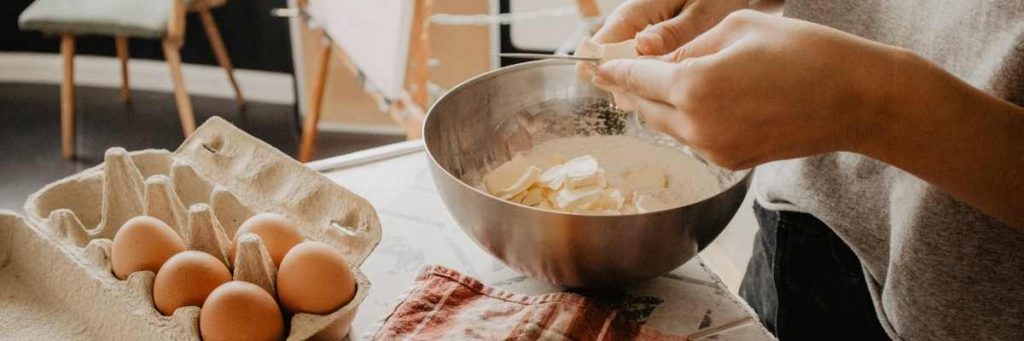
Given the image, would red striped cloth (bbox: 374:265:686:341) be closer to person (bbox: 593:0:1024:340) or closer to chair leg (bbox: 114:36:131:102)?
person (bbox: 593:0:1024:340)

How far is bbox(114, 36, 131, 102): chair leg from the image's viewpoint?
3.36 m

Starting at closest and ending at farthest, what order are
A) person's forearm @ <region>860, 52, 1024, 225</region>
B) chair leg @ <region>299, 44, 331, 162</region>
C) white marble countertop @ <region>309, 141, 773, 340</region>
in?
person's forearm @ <region>860, 52, 1024, 225</region> < white marble countertop @ <region>309, 141, 773, 340</region> < chair leg @ <region>299, 44, 331, 162</region>

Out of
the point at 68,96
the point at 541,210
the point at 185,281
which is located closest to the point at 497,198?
the point at 541,210

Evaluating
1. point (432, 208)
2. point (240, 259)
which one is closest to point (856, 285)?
point (432, 208)

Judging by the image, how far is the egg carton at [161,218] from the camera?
0.75 metres

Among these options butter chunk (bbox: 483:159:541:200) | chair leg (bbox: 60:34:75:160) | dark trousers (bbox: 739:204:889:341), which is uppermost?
butter chunk (bbox: 483:159:541:200)

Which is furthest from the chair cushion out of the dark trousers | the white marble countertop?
the dark trousers

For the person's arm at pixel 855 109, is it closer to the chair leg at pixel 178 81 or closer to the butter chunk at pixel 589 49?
the butter chunk at pixel 589 49

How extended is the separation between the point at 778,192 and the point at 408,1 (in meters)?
1.35

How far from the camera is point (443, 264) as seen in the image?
95 centimetres

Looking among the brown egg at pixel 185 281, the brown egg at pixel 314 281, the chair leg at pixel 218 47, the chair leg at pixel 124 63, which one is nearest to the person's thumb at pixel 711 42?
the brown egg at pixel 314 281

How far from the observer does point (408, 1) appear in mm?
2098

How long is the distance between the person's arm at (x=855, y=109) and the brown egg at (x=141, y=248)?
48 cm

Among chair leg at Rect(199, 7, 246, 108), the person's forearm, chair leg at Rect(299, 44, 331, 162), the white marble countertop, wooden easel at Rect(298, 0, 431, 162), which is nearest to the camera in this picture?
the person's forearm
